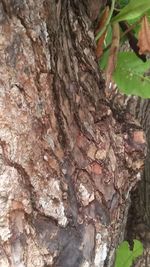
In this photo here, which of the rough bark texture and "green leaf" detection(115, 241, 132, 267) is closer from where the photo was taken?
"green leaf" detection(115, 241, 132, 267)

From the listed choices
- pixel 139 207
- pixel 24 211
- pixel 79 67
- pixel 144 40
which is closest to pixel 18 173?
pixel 24 211

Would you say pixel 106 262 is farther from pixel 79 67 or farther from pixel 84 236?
pixel 79 67

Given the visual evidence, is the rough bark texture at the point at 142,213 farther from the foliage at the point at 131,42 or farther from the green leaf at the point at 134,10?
the green leaf at the point at 134,10

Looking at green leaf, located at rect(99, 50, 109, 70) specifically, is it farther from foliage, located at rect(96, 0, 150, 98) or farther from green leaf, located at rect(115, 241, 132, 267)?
green leaf, located at rect(115, 241, 132, 267)

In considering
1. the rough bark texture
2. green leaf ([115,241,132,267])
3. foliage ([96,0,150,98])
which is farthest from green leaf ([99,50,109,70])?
the rough bark texture

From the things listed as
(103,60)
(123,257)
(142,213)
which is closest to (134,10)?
(103,60)

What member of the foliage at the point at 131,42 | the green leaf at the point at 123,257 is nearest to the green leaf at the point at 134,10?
the foliage at the point at 131,42
